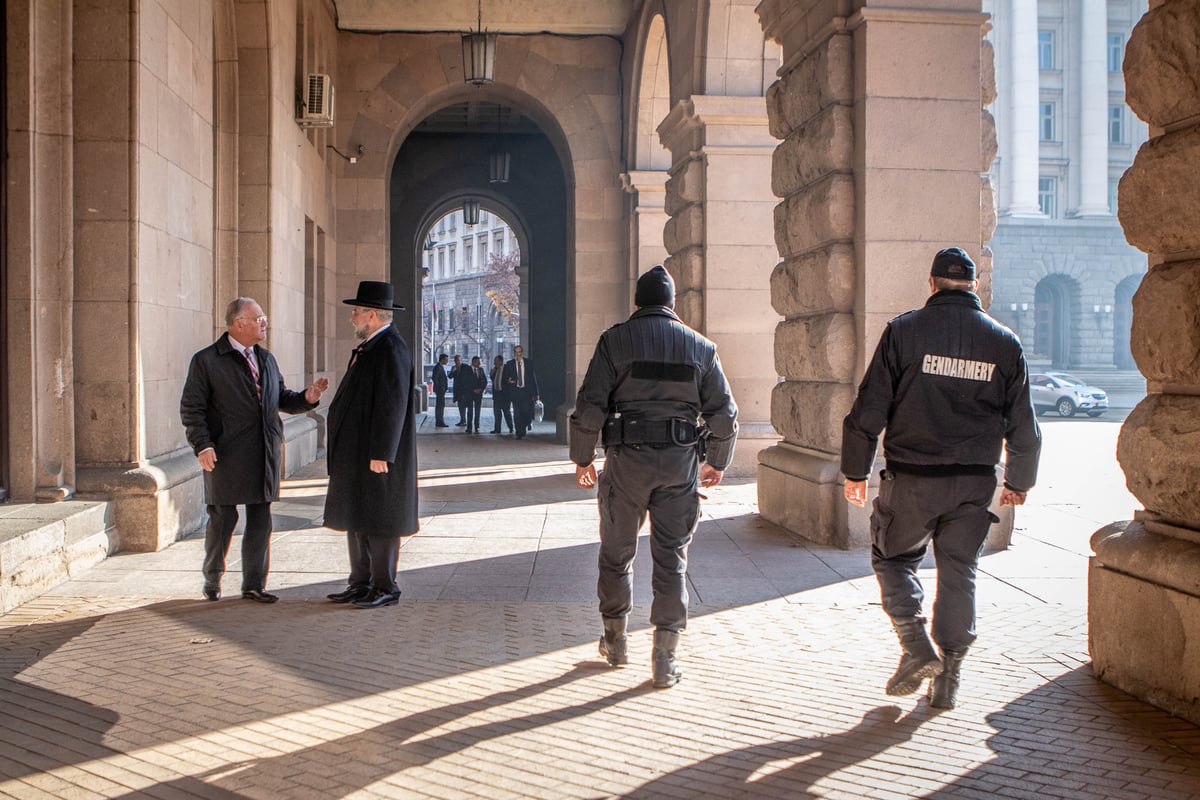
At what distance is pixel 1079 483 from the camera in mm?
12867

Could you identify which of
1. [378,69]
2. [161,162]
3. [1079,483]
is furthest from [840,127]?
[378,69]

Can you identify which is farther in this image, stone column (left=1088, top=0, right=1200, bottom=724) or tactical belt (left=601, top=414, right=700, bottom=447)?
tactical belt (left=601, top=414, right=700, bottom=447)

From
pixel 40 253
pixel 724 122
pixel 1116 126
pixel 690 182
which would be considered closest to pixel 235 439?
pixel 40 253

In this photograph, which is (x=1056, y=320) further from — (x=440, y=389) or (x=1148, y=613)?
(x=1148, y=613)

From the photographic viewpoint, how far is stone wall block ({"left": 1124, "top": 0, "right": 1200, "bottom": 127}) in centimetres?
432

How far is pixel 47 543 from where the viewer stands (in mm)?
6766

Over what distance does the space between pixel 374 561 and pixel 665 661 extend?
221 cm

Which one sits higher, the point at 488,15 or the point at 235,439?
the point at 488,15

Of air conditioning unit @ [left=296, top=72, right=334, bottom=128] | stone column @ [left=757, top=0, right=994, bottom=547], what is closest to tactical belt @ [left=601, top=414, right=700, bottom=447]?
stone column @ [left=757, top=0, right=994, bottom=547]

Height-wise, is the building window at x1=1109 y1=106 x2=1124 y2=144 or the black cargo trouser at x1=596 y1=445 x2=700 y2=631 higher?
the building window at x1=1109 y1=106 x2=1124 y2=144

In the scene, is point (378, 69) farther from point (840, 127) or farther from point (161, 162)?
point (840, 127)

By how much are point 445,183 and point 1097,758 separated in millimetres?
24064

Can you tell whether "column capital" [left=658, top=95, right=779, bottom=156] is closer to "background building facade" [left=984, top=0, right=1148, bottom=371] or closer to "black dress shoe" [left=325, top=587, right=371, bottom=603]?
"black dress shoe" [left=325, top=587, right=371, bottom=603]

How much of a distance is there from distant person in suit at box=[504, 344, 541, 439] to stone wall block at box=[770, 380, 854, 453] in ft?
38.2
